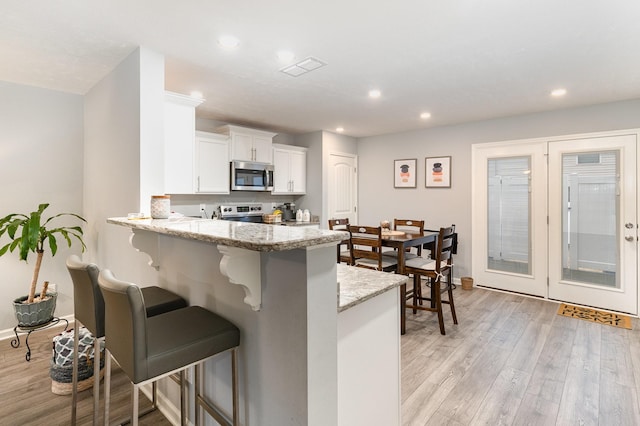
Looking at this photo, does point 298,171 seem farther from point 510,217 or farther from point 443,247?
point 510,217

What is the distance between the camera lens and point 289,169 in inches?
211

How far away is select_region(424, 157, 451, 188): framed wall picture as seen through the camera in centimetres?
509

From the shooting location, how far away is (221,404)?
1620mm

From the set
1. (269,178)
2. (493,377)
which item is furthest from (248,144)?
(493,377)

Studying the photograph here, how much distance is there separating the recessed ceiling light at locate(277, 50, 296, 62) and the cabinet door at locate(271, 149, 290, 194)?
8.36ft

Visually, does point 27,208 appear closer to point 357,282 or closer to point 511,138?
point 357,282

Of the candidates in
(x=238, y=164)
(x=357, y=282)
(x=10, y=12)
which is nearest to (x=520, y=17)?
(x=357, y=282)

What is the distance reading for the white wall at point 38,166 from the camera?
315 cm

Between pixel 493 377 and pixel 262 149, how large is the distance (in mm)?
3867

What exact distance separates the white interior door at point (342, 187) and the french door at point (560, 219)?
2059 millimetres

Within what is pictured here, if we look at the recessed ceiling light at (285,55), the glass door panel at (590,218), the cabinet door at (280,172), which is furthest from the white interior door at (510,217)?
the recessed ceiling light at (285,55)

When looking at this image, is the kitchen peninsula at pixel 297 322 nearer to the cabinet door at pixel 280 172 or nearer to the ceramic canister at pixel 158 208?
the ceramic canister at pixel 158 208

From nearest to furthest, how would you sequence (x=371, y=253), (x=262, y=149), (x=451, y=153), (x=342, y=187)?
(x=371, y=253) → (x=262, y=149) → (x=451, y=153) → (x=342, y=187)

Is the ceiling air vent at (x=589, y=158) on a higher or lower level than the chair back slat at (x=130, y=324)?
higher
